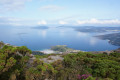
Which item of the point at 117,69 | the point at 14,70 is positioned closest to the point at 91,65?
the point at 117,69

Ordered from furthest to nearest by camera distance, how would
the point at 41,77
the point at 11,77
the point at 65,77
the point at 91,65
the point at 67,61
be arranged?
1. the point at 67,61
2. the point at 91,65
3. the point at 65,77
4. the point at 41,77
5. the point at 11,77

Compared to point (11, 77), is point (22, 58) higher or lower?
higher

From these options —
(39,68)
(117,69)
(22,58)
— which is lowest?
(117,69)

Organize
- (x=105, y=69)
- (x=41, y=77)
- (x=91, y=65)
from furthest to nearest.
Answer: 1. (x=91, y=65)
2. (x=105, y=69)
3. (x=41, y=77)

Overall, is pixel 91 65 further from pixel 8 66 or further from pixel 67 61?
pixel 8 66

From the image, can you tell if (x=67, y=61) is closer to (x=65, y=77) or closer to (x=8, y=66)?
(x=65, y=77)

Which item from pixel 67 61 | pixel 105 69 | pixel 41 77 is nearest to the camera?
pixel 41 77

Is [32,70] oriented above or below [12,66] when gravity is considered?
below

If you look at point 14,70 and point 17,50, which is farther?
point 17,50

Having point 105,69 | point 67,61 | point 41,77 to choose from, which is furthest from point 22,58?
point 105,69
